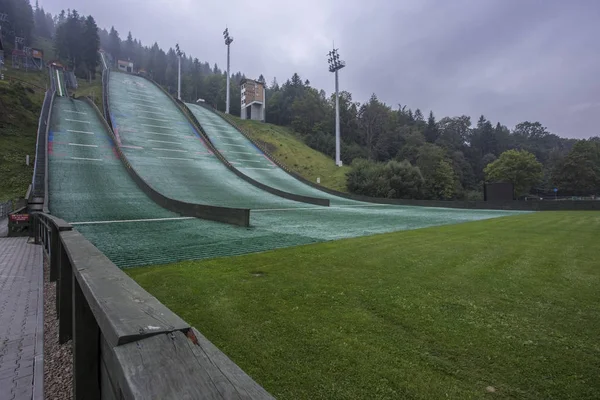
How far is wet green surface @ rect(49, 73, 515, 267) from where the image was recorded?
23.3ft

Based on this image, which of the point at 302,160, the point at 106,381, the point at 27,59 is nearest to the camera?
the point at 106,381

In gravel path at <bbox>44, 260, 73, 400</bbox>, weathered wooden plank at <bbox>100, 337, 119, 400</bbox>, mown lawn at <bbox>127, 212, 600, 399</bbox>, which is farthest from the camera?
gravel path at <bbox>44, 260, 73, 400</bbox>

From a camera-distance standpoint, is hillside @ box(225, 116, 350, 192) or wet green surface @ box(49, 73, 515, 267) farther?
hillside @ box(225, 116, 350, 192)

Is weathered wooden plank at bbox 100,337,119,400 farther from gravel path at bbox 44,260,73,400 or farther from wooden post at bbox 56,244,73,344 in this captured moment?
wooden post at bbox 56,244,73,344

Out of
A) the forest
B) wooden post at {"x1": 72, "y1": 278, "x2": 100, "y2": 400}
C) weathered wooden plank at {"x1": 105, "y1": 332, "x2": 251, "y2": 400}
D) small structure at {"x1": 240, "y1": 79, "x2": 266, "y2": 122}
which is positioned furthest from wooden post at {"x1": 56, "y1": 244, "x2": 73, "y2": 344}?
small structure at {"x1": 240, "y1": 79, "x2": 266, "y2": 122}

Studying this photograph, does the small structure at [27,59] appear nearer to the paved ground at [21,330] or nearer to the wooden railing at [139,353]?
the paved ground at [21,330]

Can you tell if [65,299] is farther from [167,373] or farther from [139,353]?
[167,373]

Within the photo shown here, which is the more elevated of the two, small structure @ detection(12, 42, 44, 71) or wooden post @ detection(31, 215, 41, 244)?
small structure @ detection(12, 42, 44, 71)

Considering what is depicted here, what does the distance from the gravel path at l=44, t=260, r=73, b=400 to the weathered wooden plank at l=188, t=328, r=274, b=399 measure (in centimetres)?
220

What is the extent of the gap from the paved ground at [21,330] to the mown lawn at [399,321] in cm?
116

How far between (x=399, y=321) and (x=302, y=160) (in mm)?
35179

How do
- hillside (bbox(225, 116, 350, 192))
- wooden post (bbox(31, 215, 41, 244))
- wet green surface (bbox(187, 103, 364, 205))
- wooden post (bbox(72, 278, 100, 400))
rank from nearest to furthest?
wooden post (bbox(72, 278, 100, 400)), wooden post (bbox(31, 215, 41, 244)), wet green surface (bbox(187, 103, 364, 205)), hillside (bbox(225, 116, 350, 192))

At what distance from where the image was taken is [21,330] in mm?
3520

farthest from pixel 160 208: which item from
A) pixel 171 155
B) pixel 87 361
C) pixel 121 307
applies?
pixel 171 155
